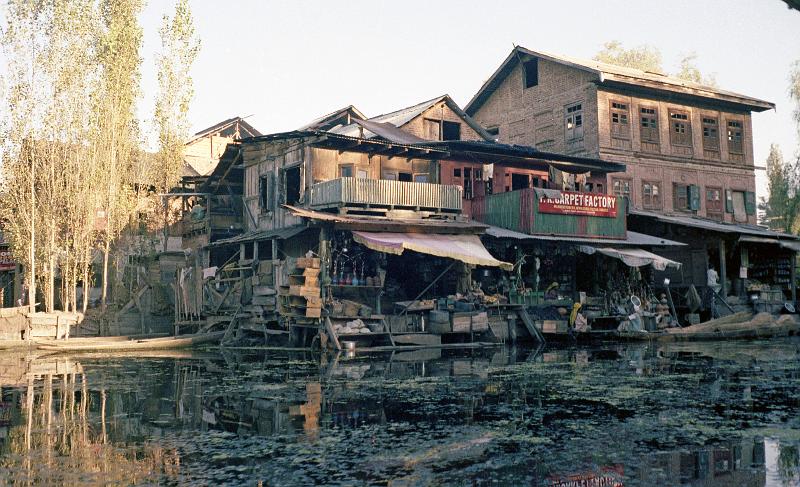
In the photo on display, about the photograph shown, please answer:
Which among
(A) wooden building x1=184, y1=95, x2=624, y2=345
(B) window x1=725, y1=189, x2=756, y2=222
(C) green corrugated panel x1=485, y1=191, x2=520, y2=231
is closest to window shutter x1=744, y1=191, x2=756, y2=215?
(B) window x1=725, y1=189, x2=756, y2=222

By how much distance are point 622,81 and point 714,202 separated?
8.54 metres

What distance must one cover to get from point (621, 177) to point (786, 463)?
1167 inches

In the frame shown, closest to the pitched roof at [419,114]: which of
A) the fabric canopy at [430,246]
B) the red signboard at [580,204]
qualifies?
the red signboard at [580,204]

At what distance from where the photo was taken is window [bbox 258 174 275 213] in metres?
29.0

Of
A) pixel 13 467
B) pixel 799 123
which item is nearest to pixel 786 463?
pixel 13 467

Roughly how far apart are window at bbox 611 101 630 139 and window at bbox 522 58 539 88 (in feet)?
16.6

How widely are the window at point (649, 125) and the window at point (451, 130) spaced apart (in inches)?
358

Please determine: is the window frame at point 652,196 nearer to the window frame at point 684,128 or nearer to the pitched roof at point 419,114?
the window frame at point 684,128

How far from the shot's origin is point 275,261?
24.9 m

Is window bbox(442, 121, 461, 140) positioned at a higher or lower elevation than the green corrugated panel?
higher

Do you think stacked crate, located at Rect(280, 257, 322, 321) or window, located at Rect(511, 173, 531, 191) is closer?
stacked crate, located at Rect(280, 257, 322, 321)

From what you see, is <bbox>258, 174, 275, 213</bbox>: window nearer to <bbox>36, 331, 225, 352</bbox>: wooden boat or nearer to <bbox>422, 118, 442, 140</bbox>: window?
<bbox>36, 331, 225, 352</bbox>: wooden boat

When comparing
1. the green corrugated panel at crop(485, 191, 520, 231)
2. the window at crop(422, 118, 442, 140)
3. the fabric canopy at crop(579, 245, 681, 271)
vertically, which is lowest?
the fabric canopy at crop(579, 245, 681, 271)

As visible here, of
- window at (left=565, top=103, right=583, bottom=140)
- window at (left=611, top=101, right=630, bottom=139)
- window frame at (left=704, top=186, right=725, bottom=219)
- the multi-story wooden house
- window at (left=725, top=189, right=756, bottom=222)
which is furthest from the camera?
window at (left=725, top=189, right=756, bottom=222)
